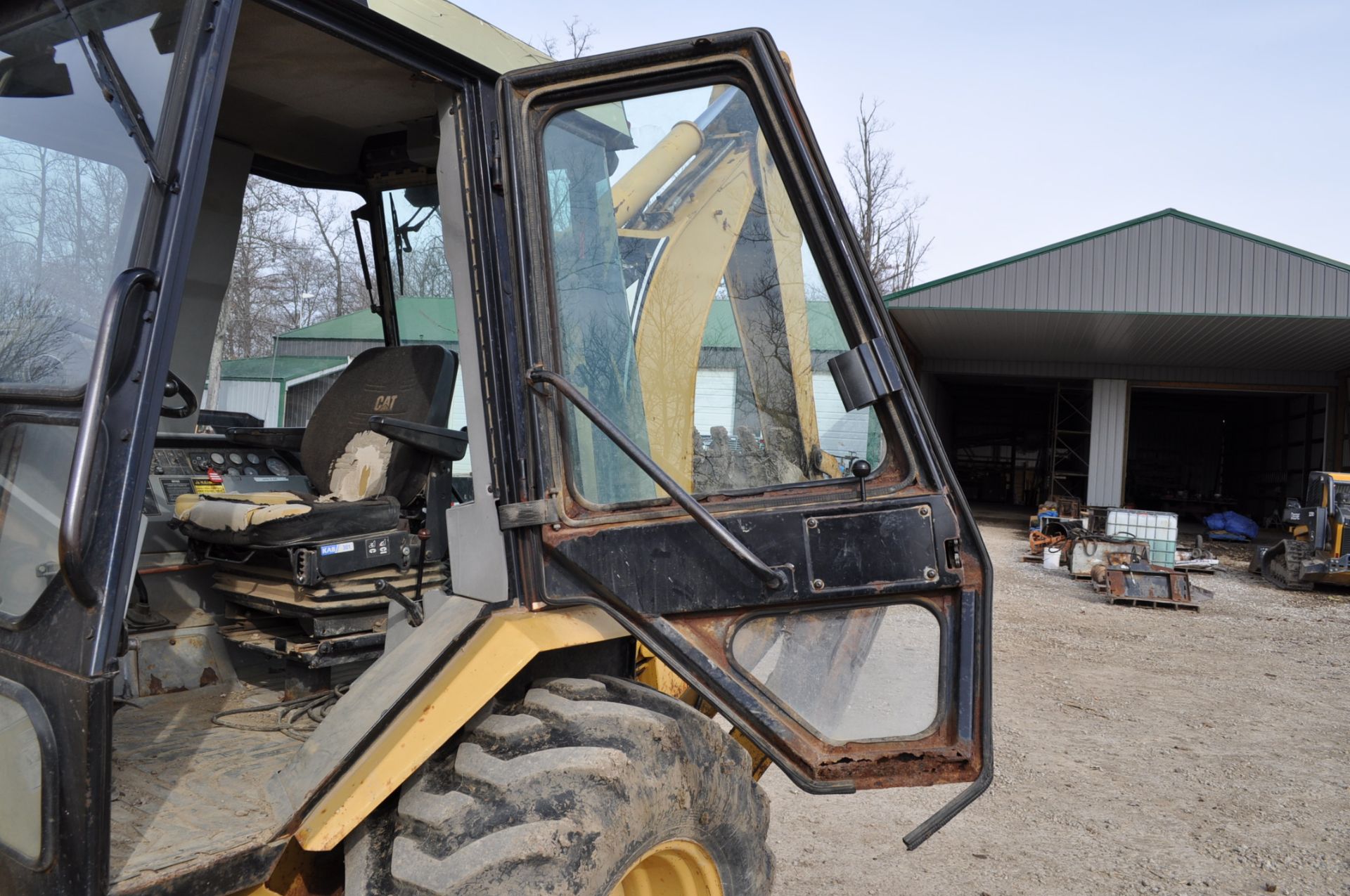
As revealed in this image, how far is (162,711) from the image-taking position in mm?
2977

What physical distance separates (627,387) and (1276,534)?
2618cm

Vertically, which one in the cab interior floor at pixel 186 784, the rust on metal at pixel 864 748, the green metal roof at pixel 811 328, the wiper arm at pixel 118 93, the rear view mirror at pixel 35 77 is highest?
the rear view mirror at pixel 35 77

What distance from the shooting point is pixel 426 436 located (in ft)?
10.9

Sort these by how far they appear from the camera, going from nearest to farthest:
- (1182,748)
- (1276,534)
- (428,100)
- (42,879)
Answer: (42,879)
(428,100)
(1182,748)
(1276,534)

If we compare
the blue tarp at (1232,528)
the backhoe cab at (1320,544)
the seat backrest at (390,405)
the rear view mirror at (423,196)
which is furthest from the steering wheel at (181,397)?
the blue tarp at (1232,528)

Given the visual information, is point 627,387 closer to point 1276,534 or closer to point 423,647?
point 423,647

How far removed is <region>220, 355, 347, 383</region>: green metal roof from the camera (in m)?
4.79

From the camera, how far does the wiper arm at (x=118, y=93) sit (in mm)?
1890

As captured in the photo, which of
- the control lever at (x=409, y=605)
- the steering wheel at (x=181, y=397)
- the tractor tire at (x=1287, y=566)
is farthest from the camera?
the tractor tire at (x=1287, y=566)

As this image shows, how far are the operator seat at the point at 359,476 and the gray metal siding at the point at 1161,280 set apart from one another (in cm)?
1727

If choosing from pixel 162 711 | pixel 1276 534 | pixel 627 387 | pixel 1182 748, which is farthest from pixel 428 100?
pixel 1276 534

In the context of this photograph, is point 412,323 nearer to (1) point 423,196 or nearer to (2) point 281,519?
(1) point 423,196

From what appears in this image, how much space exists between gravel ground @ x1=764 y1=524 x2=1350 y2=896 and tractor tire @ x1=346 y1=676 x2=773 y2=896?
2.04 metres

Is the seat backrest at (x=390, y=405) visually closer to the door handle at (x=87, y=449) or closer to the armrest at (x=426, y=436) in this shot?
the armrest at (x=426, y=436)
